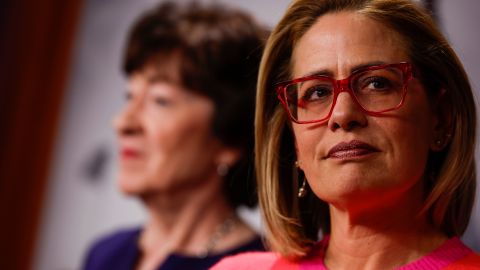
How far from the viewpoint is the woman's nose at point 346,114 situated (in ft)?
3.76

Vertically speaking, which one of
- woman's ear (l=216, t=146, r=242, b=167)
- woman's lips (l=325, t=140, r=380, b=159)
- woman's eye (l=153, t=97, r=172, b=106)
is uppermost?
woman's lips (l=325, t=140, r=380, b=159)

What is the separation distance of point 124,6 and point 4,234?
1150 mm

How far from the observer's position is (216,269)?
55.9 inches

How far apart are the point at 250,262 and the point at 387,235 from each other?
12.4 inches

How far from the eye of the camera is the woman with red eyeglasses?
1150 mm

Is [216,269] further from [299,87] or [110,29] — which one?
[110,29]

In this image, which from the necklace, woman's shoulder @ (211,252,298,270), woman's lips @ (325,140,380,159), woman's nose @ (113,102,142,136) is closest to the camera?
woman's lips @ (325,140,380,159)

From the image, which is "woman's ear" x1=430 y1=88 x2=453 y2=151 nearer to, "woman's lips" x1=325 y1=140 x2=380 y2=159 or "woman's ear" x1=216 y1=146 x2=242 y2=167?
"woman's lips" x1=325 y1=140 x2=380 y2=159

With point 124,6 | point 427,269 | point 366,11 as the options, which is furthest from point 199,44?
point 427,269

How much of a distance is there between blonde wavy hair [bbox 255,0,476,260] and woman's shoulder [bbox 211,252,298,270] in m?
0.02

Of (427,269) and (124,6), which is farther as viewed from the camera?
(124,6)

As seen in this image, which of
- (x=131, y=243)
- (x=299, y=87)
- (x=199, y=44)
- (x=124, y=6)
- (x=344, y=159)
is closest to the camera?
(x=344, y=159)

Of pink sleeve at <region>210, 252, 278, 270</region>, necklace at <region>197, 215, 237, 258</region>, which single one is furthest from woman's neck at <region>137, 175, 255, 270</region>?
pink sleeve at <region>210, 252, 278, 270</region>

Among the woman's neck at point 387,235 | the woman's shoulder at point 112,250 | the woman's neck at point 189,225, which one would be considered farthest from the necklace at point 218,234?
the woman's neck at point 387,235
